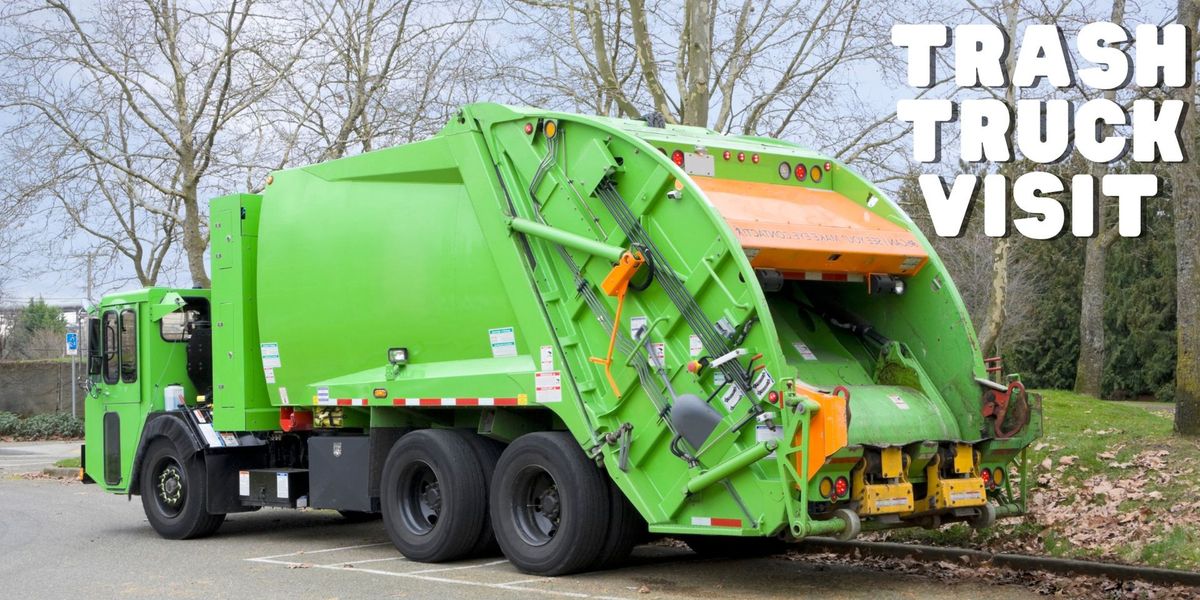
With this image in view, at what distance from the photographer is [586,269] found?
922 centimetres

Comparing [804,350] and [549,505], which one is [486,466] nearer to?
[549,505]

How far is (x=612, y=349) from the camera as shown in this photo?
897cm

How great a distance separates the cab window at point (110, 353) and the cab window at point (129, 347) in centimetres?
12

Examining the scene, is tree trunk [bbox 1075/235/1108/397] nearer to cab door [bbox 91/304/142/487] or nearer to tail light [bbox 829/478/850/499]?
cab door [bbox 91/304/142/487]

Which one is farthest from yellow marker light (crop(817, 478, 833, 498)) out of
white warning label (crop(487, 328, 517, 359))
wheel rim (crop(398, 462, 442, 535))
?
wheel rim (crop(398, 462, 442, 535))

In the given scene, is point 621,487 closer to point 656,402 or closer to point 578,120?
point 656,402

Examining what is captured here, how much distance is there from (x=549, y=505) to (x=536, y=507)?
201 mm

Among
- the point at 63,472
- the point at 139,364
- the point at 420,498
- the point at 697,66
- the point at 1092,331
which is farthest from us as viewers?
the point at 1092,331

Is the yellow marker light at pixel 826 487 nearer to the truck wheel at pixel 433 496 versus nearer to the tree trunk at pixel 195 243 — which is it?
the truck wheel at pixel 433 496

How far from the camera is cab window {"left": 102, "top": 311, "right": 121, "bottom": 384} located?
43.8 ft

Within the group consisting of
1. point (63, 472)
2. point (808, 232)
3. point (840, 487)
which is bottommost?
point (63, 472)

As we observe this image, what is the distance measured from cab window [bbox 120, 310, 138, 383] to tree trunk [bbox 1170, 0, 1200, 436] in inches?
383

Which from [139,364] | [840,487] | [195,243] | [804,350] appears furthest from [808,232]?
[195,243]

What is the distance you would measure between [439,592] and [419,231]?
2852mm
